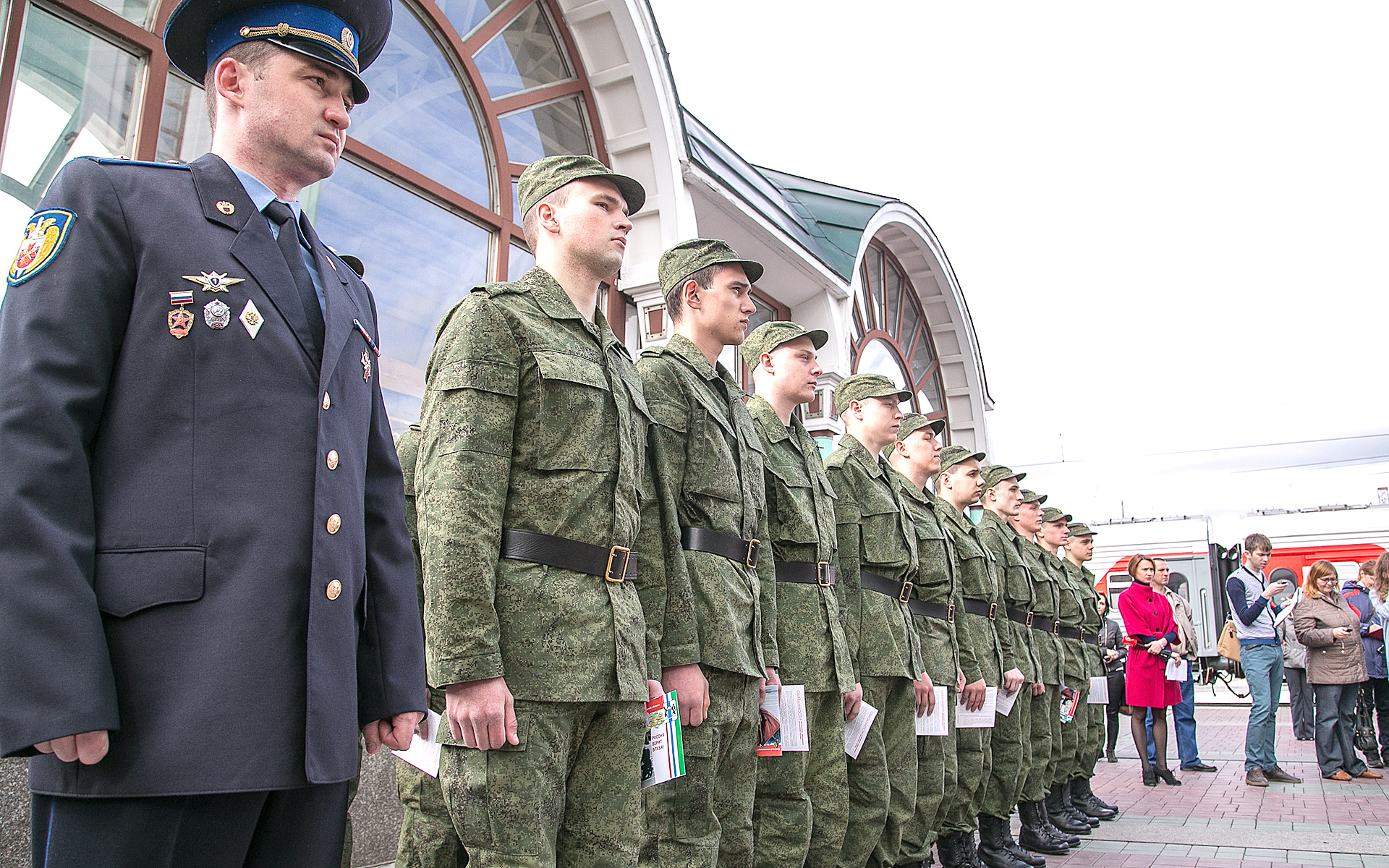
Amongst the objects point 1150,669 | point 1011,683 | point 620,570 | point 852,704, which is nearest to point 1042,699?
point 1011,683

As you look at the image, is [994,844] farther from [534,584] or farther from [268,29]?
[268,29]

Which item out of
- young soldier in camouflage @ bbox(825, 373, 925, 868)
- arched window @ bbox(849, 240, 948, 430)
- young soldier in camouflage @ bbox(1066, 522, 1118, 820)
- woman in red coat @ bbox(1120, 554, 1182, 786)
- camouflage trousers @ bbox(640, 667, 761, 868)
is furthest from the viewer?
arched window @ bbox(849, 240, 948, 430)

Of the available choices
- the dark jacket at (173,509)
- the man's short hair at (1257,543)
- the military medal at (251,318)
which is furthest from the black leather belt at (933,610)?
the man's short hair at (1257,543)

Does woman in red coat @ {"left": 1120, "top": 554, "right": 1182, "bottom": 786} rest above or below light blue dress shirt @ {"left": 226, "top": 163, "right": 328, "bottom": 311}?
below

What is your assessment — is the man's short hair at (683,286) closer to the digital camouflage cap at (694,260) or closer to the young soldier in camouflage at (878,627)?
the digital camouflage cap at (694,260)

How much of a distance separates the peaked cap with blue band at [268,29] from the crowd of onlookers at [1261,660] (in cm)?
810

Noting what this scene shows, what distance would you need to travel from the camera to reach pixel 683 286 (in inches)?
138

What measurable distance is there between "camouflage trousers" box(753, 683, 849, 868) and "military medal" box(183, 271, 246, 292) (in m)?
2.23

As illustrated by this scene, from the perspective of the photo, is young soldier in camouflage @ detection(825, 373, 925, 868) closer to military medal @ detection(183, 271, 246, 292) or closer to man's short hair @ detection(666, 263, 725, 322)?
man's short hair @ detection(666, 263, 725, 322)

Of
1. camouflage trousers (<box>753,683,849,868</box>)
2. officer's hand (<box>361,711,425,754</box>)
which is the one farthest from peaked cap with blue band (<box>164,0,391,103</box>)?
camouflage trousers (<box>753,683,849,868</box>)

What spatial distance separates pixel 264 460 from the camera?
1.39 m

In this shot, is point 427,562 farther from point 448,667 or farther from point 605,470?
point 605,470

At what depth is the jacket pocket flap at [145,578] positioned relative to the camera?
1239 millimetres

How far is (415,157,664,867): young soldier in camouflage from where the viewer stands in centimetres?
196
